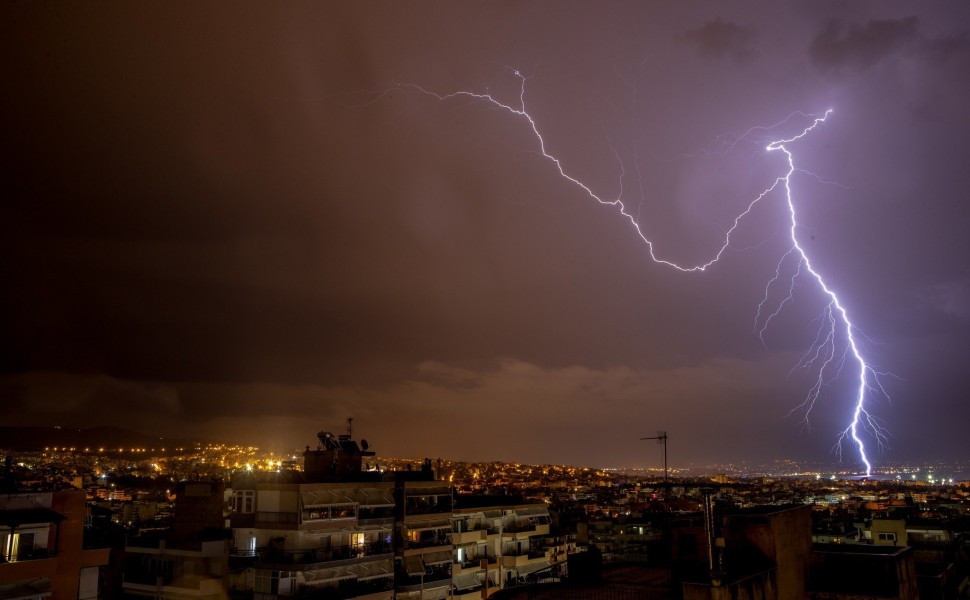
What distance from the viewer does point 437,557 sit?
31.8 meters

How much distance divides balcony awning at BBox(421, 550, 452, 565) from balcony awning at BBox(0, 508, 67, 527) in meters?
16.1

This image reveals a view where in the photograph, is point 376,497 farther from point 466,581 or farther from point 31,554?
point 31,554

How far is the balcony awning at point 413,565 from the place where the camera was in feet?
98.2

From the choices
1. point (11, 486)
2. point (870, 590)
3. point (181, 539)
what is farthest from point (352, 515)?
point (870, 590)

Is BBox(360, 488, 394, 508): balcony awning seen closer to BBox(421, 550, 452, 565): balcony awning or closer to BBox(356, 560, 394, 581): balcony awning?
BBox(356, 560, 394, 581): balcony awning

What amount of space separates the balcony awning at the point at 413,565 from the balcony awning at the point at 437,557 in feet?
1.42

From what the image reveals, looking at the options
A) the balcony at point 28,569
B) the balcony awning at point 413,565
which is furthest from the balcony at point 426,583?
the balcony at point 28,569

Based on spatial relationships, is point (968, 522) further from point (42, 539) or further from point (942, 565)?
point (42, 539)

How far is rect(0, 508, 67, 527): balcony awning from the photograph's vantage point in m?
17.7

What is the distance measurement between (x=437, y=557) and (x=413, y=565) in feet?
5.91

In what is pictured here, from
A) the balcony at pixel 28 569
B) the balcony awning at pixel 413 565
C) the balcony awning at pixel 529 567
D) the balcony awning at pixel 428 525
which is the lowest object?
the balcony awning at pixel 529 567

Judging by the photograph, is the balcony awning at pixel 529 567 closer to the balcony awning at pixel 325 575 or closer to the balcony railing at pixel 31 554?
the balcony awning at pixel 325 575

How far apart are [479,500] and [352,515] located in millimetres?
12603

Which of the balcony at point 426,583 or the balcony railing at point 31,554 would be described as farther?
the balcony at point 426,583
